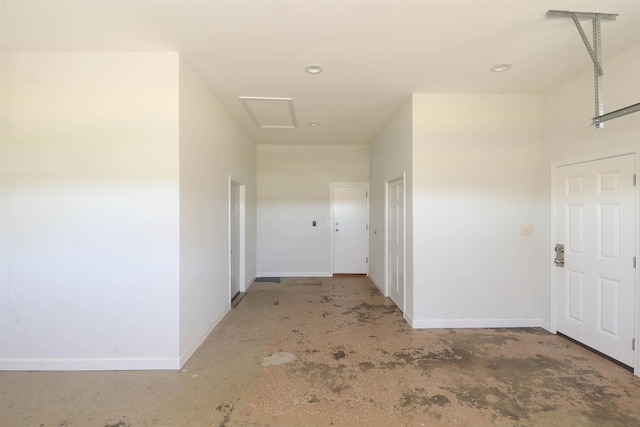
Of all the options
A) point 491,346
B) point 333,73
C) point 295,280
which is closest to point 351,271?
point 295,280

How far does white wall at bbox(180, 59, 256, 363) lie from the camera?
241 centimetres

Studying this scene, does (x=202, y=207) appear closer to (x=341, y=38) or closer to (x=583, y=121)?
(x=341, y=38)

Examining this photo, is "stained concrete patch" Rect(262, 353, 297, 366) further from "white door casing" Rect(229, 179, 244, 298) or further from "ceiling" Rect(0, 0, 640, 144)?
"ceiling" Rect(0, 0, 640, 144)

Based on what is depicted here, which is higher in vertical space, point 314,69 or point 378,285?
point 314,69

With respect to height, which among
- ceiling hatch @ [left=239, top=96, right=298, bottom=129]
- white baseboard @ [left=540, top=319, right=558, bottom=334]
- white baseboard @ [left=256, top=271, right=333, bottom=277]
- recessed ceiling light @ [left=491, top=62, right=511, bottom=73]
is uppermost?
recessed ceiling light @ [left=491, top=62, right=511, bottom=73]

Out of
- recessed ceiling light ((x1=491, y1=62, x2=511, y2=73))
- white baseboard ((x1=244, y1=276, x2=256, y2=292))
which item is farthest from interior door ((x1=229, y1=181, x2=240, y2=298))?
recessed ceiling light ((x1=491, y1=62, x2=511, y2=73))

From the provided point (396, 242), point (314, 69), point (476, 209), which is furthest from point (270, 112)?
point (476, 209)

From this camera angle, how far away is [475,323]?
3123mm

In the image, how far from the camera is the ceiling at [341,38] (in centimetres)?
181

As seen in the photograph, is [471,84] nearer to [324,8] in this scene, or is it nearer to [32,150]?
[324,8]

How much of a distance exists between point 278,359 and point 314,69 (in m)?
2.68

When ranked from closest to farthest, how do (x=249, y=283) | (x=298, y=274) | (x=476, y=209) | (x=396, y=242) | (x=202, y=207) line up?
1. (x=202, y=207)
2. (x=476, y=209)
3. (x=396, y=242)
4. (x=249, y=283)
5. (x=298, y=274)

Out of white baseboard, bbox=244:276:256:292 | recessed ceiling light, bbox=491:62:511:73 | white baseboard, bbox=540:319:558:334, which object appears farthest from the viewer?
white baseboard, bbox=244:276:256:292

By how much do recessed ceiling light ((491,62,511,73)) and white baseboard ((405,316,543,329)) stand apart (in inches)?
104
